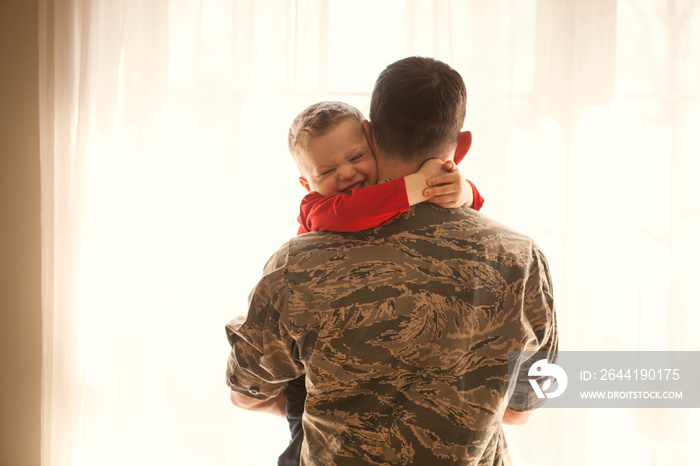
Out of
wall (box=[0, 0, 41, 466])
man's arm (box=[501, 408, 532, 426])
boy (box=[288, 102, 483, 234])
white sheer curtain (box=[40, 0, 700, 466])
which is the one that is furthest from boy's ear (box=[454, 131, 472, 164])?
wall (box=[0, 0, 41, 466])

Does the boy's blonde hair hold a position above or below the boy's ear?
above

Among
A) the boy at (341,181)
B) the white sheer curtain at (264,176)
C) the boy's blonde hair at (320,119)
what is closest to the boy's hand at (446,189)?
the boy at (341,181)

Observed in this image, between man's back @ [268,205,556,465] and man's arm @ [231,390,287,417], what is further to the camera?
man's arm @ [231,390,287,417]

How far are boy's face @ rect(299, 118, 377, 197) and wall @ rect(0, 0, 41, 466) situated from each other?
63.1 inches

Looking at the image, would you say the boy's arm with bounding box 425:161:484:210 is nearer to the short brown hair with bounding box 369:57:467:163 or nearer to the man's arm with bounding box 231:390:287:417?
the short brown hair with bounding box 369:57:467:163

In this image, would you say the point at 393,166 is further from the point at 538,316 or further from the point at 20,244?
the point at 20,244

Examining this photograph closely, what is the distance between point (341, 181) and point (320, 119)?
0.15m

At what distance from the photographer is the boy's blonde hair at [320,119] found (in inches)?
43.8

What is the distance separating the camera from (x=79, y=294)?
206 centimetres

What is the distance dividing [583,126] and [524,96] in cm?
28

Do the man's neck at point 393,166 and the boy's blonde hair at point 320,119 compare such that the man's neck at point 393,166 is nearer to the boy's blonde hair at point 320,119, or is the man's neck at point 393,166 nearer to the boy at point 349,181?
the boy at point 349,181

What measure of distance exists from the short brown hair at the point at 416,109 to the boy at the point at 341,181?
44 millimetres

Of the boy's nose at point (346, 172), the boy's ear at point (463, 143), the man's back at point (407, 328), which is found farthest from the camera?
the boy's nose at point (346, 172)

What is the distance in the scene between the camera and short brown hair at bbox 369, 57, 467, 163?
85 cm
